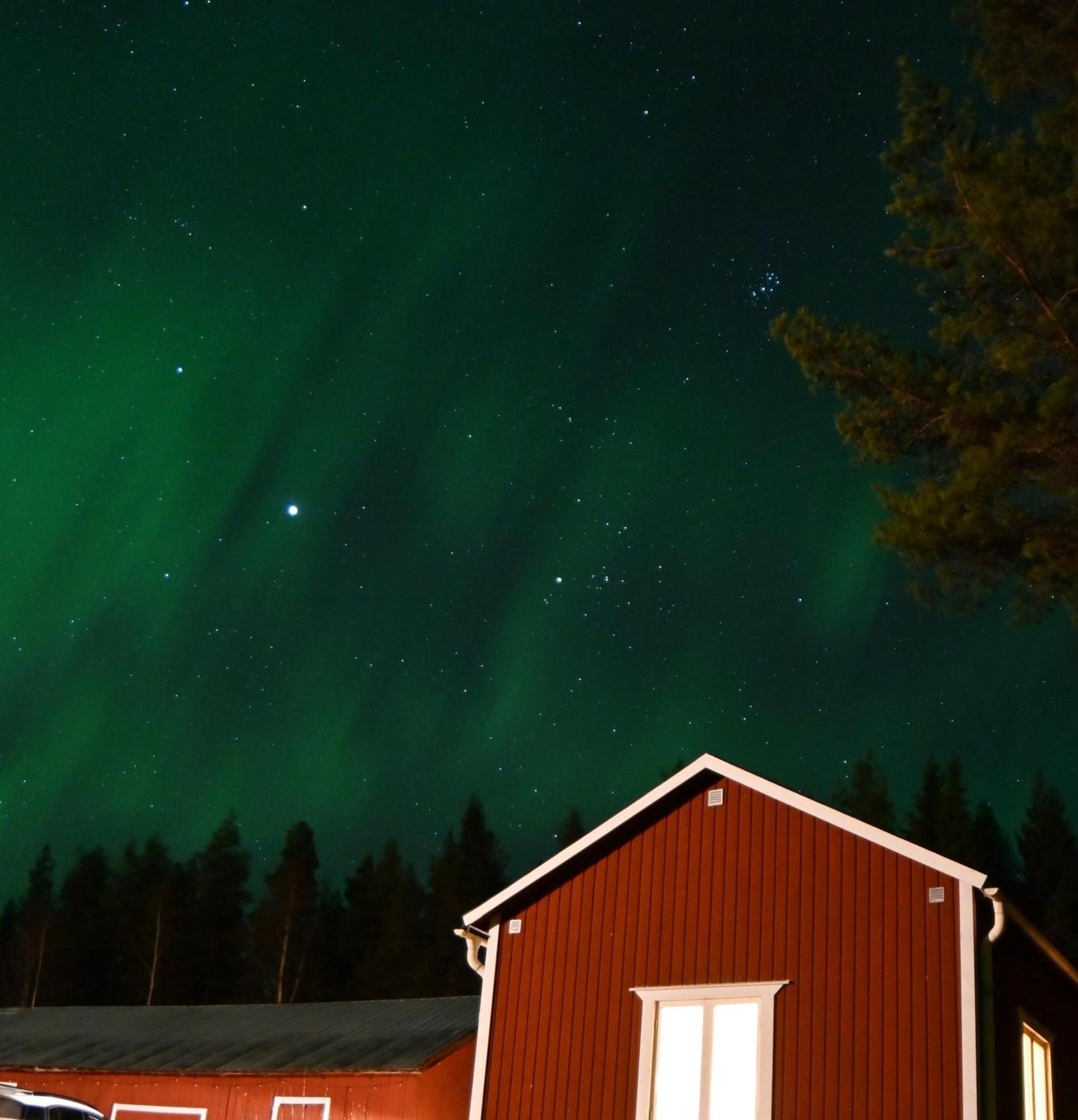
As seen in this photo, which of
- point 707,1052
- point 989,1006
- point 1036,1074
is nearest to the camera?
point 989,1006

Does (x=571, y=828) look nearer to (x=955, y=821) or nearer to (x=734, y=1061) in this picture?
(x=955, y=821)

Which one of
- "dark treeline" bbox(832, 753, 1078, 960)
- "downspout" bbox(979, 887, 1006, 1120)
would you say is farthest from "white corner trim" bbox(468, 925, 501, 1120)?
"dark treeline" bbox(832, 753, 1078, 960)

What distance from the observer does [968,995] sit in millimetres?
14914

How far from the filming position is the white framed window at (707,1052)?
627 inches

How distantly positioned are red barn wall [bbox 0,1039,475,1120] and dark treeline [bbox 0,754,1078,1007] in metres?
35.6

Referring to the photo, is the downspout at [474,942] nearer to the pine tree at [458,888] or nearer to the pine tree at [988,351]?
the pine tree at [988,351]

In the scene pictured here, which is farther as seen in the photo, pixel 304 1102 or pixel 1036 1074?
pixel 304 1102

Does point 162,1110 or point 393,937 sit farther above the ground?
point 393,937

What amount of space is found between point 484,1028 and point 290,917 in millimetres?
45952

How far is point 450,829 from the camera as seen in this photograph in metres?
67.7

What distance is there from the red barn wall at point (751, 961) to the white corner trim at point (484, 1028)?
0.29 feet

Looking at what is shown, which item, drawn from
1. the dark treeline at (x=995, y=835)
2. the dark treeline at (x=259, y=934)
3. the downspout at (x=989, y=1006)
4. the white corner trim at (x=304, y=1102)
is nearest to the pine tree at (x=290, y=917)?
the dark treeline at (x=259, y=934)

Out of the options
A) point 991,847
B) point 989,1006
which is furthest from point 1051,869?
point 989,1006

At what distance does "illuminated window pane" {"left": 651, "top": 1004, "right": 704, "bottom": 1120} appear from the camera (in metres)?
16.3
